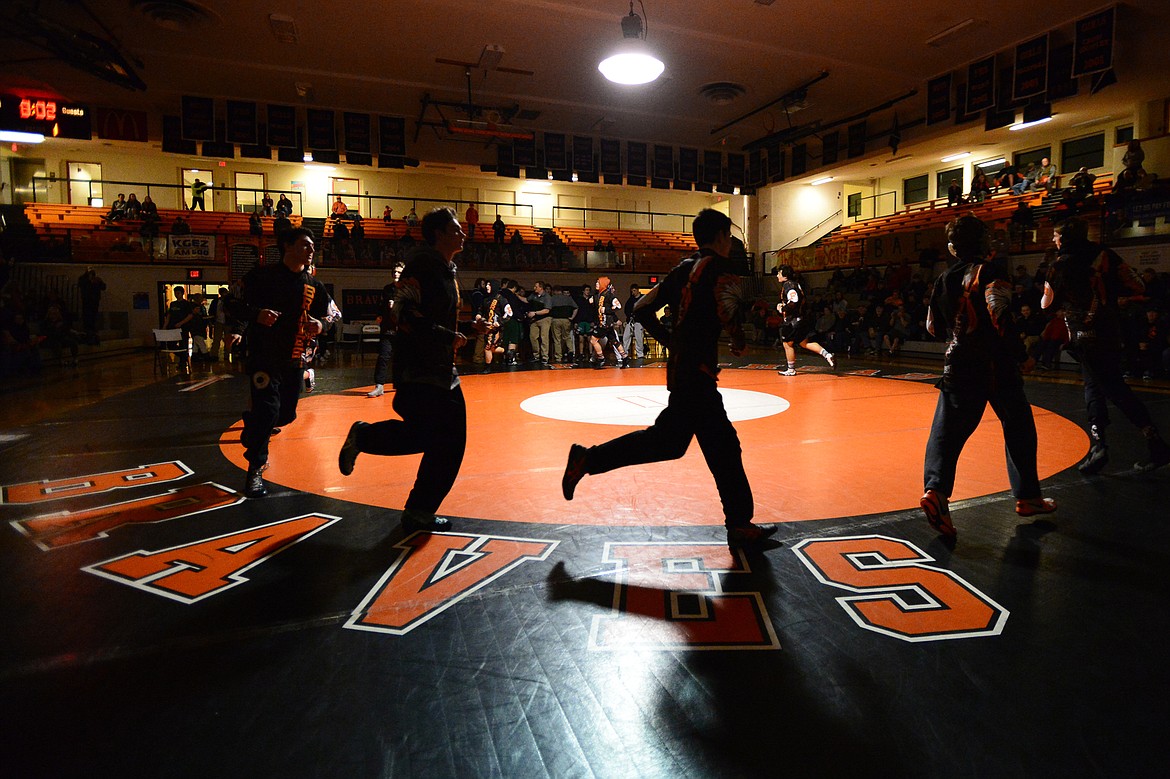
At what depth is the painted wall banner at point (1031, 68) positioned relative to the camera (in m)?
12.8

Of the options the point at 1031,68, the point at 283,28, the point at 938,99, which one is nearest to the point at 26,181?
the point at 283,28

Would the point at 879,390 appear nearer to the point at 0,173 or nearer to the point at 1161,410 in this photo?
the point at 1161,410

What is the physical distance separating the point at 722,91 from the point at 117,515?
52.1ft

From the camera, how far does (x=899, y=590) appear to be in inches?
97.5

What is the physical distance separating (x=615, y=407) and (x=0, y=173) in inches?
1034

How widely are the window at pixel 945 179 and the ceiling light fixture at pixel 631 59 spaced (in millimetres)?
19530

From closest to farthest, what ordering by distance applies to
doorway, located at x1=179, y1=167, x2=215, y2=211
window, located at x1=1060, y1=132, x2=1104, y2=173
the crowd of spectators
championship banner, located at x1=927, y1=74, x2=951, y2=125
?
1. the crowd of spectators
2. championship banner, located at x1=927, y1=74, x2=951, y2=125
3. window, located at x1=1060, y1=132, x2=1104, y2=173
4. doorway, located at x1=179, y1=167, x2=215, y2=211

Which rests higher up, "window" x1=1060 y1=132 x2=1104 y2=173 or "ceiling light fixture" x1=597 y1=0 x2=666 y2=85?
"window" x1=1060 y1=132 x2=1104 y2=173

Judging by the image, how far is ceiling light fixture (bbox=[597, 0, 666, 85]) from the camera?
8719 millimetres

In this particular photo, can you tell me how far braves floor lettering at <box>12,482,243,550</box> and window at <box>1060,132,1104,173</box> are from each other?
2490 centimetres

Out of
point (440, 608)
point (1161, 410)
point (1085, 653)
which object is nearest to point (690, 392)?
point (440, 608)

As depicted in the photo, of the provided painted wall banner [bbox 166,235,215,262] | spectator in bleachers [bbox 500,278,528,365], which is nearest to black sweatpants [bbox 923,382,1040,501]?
spectator in bleachers [bbox 500,278,528,365]

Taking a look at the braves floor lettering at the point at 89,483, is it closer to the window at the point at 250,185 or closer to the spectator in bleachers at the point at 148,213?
the spectator in bleachers at the point at 148,213

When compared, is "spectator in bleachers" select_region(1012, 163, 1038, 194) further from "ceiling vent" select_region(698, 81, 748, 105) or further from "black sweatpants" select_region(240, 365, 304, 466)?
"black sweatpants" select_region(240, 365, 304, 466)
